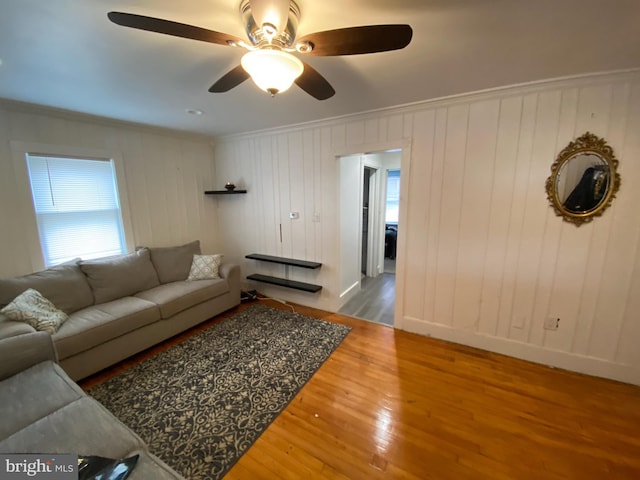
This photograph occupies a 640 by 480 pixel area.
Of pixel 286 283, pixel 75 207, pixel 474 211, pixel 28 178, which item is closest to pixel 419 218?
pixel 474 211

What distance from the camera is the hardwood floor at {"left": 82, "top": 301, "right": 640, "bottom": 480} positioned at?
1449 millimetres

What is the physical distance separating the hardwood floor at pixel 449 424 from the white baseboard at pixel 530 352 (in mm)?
68

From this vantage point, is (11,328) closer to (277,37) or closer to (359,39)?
(277,37)

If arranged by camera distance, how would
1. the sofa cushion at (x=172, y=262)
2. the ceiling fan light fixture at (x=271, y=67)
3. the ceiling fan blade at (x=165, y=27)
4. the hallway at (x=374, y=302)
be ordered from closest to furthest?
the ceiling fan blade at (x=165, y=27)
the ceiling fan light fixture at (x=271, y=67)
the sofa cushion at (x=172, y=262)
the hallway at (x=374, y=302)

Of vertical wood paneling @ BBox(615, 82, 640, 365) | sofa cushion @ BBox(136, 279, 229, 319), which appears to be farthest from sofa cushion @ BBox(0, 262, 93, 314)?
vertical wood paneling @ BBox(615, 82, 640, 365)

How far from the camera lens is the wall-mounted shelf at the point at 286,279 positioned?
3335mm

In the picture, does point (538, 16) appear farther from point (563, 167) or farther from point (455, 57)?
point (563, 167)

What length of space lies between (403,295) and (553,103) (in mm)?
2133

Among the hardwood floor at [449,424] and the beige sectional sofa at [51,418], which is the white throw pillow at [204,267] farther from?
the beige sectional sofa at [51,418]

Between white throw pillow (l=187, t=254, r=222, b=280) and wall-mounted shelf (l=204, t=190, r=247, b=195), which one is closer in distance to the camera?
white throw pillow (l=187, t=254, r=222, b=280)

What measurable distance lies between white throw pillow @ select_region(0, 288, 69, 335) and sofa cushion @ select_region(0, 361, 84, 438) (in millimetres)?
579

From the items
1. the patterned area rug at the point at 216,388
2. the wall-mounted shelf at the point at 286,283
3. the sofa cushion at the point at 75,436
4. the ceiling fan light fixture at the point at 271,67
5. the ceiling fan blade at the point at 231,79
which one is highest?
the ceiling fan blade at the point at 231,79

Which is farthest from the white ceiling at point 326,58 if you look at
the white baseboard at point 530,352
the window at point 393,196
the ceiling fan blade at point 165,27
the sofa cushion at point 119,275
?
the window at point 393,196

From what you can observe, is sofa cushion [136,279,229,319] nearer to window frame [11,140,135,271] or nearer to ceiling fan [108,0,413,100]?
window frame [11,140,135,271]
